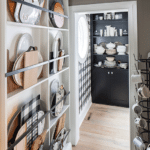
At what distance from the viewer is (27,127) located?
1.24 metres

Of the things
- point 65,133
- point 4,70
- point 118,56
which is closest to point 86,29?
point 118,56

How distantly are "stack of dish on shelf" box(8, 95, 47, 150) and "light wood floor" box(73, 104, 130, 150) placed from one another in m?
1.15

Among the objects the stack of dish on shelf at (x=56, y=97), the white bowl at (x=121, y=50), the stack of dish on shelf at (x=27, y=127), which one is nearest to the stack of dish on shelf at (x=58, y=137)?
the stack of dish on shelf at (x=56, y=97)

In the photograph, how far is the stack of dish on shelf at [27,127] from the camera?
1.16 metres

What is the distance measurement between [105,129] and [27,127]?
1982 mm

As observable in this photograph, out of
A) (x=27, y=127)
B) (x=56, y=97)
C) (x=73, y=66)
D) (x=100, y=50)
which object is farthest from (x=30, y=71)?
(x=100, y=50)

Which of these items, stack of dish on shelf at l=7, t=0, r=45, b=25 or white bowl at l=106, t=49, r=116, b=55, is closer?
stack of dish on shelf at l=7, t=0, r=45, b=25

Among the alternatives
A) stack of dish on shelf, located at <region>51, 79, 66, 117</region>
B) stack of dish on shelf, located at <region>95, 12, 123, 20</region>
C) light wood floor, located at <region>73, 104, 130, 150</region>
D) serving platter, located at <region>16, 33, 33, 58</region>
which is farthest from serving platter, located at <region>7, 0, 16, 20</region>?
stack of dish on shelf, located at <region>95, 12, 123, 20</region>

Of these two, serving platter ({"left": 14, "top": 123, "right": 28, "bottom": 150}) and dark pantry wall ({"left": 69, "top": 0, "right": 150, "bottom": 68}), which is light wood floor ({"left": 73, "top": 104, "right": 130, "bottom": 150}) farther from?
dark pantry wall ({"left": 69, "top": 0, "right": 150, "bottom": 68})

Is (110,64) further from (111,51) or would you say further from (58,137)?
(58,137)

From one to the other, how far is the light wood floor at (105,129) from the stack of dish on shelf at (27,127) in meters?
1.15

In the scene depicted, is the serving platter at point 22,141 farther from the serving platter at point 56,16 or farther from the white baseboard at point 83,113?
the white baseboard at point 83,113

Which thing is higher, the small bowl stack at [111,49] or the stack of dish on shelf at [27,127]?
the small bowl stack at [111,49]

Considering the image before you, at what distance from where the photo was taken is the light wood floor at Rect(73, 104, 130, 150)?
7.90 feet
